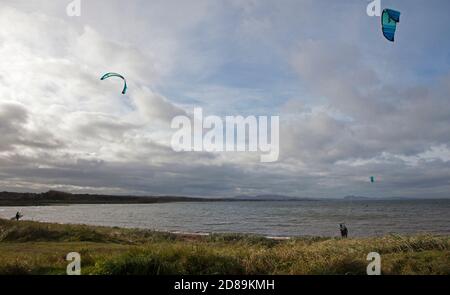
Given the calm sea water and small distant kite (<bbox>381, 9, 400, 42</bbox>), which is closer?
small distant kite (<bbox>381, 9, 400, 42</bbox>)

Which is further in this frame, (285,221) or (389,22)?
(285,221)

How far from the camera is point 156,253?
12.4m

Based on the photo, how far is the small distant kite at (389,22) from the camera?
12.9m

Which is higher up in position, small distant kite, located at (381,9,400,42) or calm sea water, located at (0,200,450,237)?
small distant kite, located at (381,9,400,42)

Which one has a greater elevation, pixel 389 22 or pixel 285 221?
pixel 389 22

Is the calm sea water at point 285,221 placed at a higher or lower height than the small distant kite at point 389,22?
lower

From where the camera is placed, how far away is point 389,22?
45.7 ft

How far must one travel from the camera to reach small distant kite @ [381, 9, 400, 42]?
508 inches

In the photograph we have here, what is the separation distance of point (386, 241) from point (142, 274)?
42.9 ft

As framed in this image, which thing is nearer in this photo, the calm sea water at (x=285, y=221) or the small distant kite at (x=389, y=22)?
the small distant kite at (x=389, y=22)
